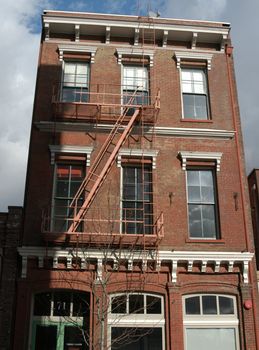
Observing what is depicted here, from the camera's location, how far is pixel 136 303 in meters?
14.5

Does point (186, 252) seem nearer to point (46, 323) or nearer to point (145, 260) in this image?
point (145, 260)

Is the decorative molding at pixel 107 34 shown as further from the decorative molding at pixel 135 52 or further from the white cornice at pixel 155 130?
the white cornice at pixel 155 130

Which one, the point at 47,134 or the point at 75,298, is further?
the point at 47,134

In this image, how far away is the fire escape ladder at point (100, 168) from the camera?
14.7 m

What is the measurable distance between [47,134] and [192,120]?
16.4ft

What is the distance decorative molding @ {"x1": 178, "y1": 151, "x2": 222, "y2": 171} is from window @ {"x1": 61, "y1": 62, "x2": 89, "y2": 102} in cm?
397

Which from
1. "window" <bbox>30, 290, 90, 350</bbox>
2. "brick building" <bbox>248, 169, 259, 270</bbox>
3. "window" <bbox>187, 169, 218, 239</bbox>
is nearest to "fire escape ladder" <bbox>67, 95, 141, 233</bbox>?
"window" <bbox>30, 290, 90, 350</bbox>

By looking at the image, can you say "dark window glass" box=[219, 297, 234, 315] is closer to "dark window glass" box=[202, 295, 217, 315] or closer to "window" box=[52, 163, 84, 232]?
"dark window glass" box=[202, 295, 217, 315]

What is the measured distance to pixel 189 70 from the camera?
18.0m

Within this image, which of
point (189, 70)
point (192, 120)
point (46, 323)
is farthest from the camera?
point (189, 70)

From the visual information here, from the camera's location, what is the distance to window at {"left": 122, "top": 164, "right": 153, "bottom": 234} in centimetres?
1540

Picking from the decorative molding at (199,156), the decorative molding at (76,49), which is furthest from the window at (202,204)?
the decorative molding at (76,49)

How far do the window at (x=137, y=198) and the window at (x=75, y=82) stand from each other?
3151 millimetres

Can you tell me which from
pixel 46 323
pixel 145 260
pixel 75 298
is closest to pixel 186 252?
pixel 145 260
